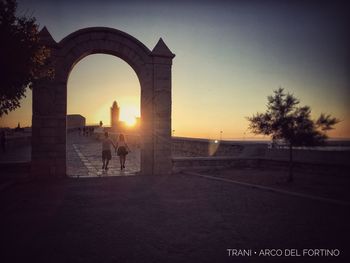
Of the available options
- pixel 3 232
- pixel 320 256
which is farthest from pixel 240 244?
pixel 3 232

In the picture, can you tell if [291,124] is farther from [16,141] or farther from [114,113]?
[114,113]

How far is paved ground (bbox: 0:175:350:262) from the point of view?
3975 mm

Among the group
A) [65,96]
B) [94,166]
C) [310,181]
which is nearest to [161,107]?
[65,96]

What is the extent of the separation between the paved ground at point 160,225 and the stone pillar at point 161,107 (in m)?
3.89

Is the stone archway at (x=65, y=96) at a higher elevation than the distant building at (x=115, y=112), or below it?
below

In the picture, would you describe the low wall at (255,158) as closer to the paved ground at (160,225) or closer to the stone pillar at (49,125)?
the stone pillar at (49,125)

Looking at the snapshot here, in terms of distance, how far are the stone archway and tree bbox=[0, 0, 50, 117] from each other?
192 cm

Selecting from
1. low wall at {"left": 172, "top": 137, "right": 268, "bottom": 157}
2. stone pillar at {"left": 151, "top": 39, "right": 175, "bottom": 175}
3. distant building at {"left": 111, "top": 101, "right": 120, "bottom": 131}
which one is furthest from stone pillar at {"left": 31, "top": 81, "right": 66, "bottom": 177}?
distant building at {"left": 111, "top": 101, "right": 120, "bottom": 131}

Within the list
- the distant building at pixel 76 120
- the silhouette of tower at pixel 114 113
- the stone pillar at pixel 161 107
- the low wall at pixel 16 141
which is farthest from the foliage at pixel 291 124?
the distant building at pixel 76 120

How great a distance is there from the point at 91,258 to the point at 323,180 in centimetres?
928

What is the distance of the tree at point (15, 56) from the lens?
7766 millimetres

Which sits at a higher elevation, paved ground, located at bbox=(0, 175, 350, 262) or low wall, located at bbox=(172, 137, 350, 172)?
low wall, located at bbox=(172, 137, 350, 172)

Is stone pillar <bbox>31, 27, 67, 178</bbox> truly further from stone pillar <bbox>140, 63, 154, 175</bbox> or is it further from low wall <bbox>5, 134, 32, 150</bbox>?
low wall <bbox>5, 134, 32, 150</bbox>

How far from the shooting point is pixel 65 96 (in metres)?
11.2
